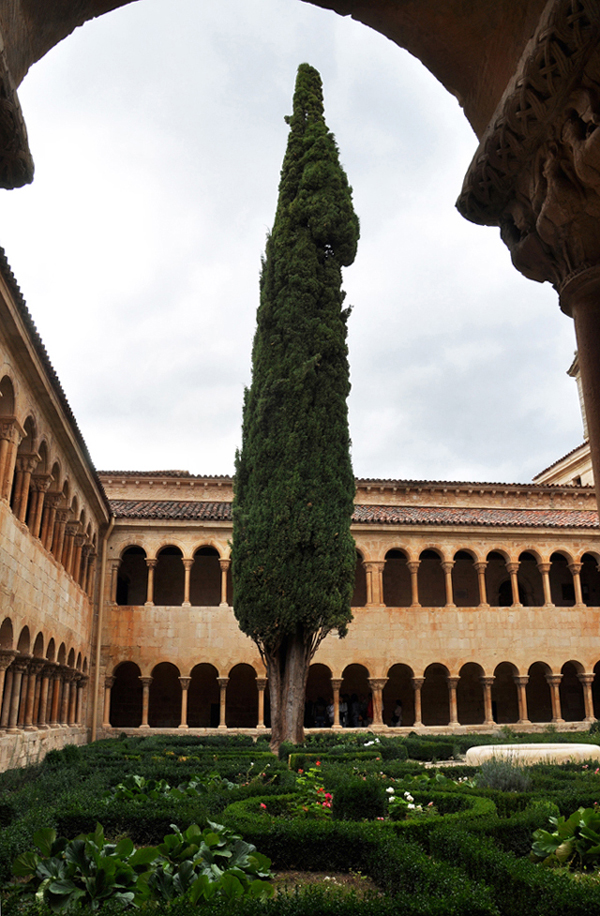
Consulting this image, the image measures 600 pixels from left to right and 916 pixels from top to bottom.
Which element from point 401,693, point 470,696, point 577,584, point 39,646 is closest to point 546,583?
point 577,584

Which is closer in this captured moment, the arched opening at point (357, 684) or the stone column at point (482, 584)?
the stone column at point (482, 584)

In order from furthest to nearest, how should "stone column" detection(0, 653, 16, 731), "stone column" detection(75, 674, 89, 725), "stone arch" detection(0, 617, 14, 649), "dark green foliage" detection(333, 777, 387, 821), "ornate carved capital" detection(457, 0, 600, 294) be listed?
"stone column" detection(75, 674, 89, 725)
"stone column" detection(0, 653, 16, 731)
"stone arch" detection(0, 617, 14, 649)
"dark green foliage" detection(333, 777, 387, 821)
"ornate carved capital" detection(457, 0, 600, 294)

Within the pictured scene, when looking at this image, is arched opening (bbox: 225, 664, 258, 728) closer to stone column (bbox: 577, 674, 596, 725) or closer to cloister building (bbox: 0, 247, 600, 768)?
cloister building (bbox: 0, 247, 600, 768)

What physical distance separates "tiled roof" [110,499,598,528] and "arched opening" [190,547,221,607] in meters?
1.89

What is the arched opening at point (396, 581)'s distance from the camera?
82.2 feet

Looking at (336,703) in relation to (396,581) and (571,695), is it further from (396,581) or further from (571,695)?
(571,695)

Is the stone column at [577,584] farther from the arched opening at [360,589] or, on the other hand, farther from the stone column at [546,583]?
the arched opening at [360,589]

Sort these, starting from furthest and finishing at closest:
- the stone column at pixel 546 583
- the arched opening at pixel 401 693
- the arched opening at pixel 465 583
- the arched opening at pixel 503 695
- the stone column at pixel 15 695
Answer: the arched opening at pixel 465 583 → the arched opening at pixel 503 695 → the arched opening at pixel 401 693 → the stone column at pixel 546 583 → the stone column at pixel 15 695

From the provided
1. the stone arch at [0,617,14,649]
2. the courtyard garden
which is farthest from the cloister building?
the courtyard garden

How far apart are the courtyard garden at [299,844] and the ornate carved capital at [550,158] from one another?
331 cm

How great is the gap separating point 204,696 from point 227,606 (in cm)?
463

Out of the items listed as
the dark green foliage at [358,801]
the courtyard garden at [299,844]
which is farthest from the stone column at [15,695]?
the dark green foliage at [358,801]

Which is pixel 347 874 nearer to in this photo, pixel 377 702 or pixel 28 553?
pixel 28 553

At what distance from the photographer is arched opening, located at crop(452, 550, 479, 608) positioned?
25.5 m
